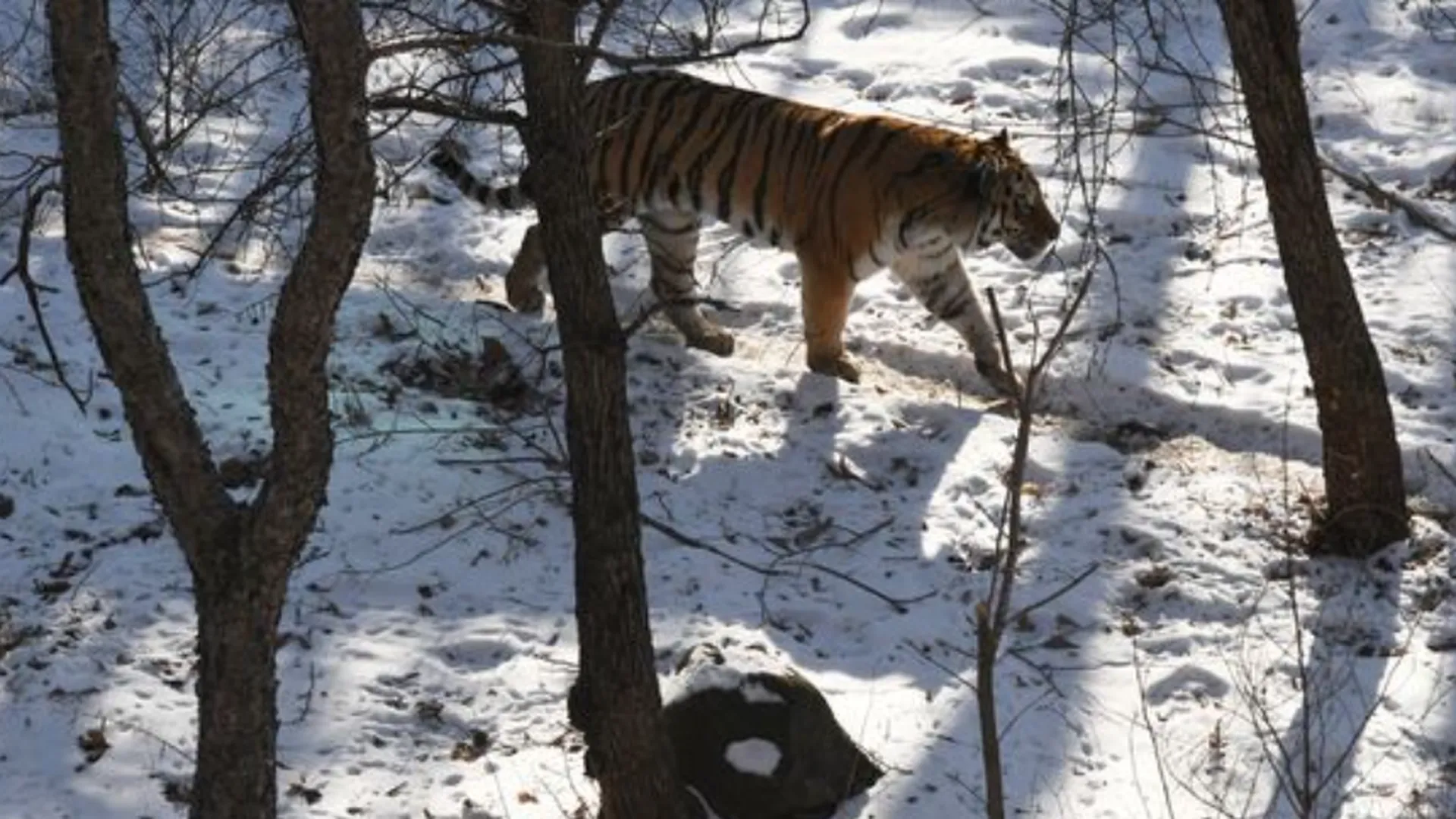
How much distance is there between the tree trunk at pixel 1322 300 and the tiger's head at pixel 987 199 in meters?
1.58

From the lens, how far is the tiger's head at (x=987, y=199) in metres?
7.92

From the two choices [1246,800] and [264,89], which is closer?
[1246,800]

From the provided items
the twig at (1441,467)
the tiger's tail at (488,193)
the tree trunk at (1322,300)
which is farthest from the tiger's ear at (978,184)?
the twig at (1441,467)

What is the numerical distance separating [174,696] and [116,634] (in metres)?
0.39

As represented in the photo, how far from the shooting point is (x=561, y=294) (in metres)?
4.78

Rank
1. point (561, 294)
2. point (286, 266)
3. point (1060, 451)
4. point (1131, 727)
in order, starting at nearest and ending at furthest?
1. point (561, 294)
2. point (1131, 727)
3. point (1060, 451)
4. point (286, 266)

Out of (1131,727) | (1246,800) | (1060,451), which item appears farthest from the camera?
(1060,451)

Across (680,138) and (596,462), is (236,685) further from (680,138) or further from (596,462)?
(680,138)

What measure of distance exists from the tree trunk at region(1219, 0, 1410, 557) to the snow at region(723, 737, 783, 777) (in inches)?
96.6

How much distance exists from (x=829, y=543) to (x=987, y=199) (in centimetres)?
184

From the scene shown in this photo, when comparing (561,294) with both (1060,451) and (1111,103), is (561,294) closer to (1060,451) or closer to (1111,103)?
(1111,103)

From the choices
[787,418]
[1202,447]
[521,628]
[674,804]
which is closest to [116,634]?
[521,628]

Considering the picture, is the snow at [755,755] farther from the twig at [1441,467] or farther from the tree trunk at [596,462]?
the twig at [1441,467]

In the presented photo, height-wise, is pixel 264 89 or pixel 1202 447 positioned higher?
pixel 264 89
